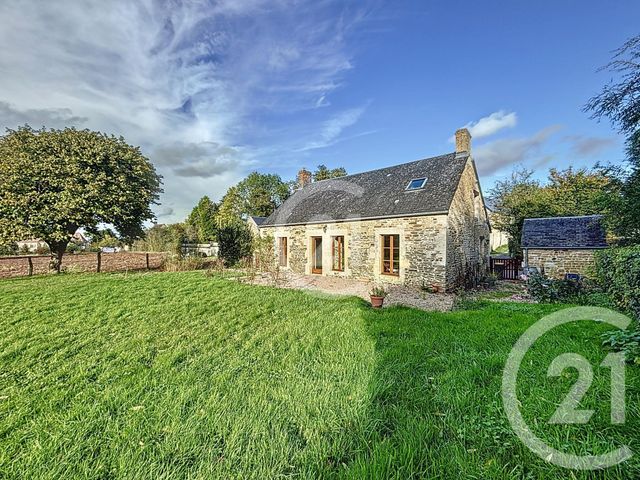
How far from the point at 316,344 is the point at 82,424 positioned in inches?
111

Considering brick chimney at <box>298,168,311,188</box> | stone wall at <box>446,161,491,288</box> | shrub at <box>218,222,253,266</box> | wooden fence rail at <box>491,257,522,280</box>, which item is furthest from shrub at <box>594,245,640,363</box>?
shrub at <box>218,222,253,266</box>

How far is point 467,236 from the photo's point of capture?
1218 cm

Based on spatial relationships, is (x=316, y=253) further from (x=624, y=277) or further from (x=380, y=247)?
(x=624, y=277)

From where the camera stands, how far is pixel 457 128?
486 inches

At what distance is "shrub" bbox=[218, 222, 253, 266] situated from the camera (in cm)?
1830

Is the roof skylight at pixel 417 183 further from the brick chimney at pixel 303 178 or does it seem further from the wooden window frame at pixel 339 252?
the brick chimney at pixel 303 178

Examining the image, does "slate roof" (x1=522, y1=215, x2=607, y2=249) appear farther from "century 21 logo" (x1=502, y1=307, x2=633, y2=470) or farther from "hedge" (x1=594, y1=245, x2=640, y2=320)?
"century 21 logo" (x1=502, y1=307, x2=633, y2=470)

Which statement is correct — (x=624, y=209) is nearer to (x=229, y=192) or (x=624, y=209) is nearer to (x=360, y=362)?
(x=360, y=362)

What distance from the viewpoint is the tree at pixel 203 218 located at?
36.5 metres

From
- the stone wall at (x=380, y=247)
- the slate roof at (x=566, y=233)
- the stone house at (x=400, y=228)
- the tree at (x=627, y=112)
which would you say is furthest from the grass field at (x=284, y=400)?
the slate roof at (x=566, y=233)

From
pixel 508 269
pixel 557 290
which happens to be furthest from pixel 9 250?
pixel 508 269

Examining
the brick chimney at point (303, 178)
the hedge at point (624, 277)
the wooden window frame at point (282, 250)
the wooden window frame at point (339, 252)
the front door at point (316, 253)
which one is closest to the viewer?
the hedge at point (624, 277)

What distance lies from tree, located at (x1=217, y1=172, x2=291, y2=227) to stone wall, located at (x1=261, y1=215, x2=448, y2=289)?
844 inches

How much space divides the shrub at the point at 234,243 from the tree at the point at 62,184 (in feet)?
17.2
